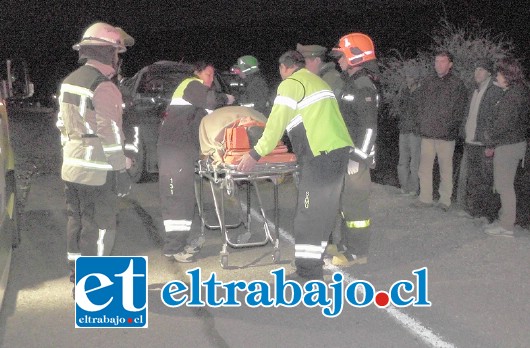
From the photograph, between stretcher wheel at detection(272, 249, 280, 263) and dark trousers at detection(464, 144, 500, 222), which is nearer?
stretcher wheel at detection(272, 249, 280, 263)

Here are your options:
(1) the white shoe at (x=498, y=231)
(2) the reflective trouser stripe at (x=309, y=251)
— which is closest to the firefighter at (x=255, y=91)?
(1) the white shoe at (x=498, y=231)

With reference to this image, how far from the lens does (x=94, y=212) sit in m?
5.74

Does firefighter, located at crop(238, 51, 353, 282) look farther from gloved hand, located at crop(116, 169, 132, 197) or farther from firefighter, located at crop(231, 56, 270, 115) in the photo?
firefighter, located at crop(231, 56, 270, 115)

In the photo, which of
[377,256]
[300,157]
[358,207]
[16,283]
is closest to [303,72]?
[300,157]

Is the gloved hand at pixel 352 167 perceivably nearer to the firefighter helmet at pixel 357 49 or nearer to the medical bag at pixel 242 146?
the medical bag at pixel 242 146

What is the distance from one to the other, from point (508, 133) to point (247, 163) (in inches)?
115

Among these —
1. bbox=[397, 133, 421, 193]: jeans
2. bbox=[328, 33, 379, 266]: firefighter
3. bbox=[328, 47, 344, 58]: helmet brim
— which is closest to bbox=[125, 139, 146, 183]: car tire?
bbox=[397, 133, 421, 193]: jeans

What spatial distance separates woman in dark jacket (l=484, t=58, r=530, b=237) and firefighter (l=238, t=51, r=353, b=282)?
2.08 meters

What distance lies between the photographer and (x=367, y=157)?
21.7ft

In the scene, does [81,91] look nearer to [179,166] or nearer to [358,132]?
[179,166]

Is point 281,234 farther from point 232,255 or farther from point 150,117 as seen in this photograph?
point 150,117

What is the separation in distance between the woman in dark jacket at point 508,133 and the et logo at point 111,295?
4007 millimetres

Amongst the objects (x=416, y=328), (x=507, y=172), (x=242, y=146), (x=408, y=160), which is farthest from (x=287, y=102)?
(x=408, y=160)

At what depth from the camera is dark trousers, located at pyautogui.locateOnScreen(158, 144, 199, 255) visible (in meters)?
7.00
